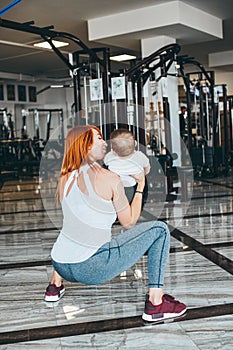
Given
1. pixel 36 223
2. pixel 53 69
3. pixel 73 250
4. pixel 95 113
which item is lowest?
pixel 36 223

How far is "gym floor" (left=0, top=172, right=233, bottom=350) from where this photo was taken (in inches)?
102

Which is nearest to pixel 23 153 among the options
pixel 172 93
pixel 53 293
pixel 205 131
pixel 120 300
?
pixel 205 131

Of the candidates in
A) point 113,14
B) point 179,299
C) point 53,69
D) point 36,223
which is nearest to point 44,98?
point 53,69

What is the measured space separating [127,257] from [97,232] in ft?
0.70

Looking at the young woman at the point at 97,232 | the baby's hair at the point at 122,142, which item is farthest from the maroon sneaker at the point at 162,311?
the baby's hair at the point at 122,142

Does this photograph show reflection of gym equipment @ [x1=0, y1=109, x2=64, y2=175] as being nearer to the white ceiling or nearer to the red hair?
the white ceiling

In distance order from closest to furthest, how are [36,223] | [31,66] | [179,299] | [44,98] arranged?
[179,299], [36,223], [31,66], [44,98]

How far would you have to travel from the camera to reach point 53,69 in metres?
15.2

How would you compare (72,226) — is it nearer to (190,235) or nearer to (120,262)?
(120,262)

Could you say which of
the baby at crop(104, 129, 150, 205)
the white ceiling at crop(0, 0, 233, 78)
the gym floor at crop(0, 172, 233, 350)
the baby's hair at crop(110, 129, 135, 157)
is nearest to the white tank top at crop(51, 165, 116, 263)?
the gym floor at crop(0, 172, 233, 350)

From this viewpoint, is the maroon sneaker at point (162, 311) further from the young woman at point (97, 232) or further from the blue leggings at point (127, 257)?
the blue leggings at point (127, 257)

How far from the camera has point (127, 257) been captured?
2.83m

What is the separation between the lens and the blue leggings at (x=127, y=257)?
280 centimetres

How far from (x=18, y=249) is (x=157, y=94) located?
4.54m
